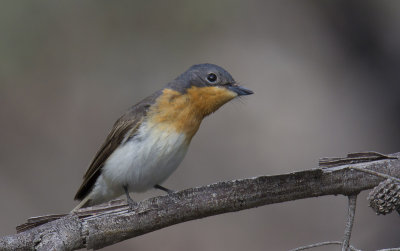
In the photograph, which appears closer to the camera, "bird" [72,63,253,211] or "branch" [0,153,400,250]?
"branch" [0,153,400,250]

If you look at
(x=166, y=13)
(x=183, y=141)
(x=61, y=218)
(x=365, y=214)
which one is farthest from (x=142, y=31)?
(x=61, y=218)

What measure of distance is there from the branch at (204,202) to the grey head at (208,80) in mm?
2199

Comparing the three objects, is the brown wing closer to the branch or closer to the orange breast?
the orange breast

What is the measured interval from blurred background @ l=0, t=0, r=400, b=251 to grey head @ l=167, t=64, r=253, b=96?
3303mm

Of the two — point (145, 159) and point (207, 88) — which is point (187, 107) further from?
point (145, 159)

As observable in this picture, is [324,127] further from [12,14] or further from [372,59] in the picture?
[12,14]

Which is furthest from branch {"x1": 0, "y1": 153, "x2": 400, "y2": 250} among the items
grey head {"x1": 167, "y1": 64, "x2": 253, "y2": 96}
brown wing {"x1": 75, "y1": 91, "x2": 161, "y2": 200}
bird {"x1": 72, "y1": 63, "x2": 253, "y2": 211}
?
grey head {"x1": 167, "y1": 64, "x2": 253, "y2": 96}

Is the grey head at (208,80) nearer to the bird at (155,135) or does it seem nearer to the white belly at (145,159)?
the bird at (155,135)

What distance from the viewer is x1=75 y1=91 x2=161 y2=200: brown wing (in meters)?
5.52

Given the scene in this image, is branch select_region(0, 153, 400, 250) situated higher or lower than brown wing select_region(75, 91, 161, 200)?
lower

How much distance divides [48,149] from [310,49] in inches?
168

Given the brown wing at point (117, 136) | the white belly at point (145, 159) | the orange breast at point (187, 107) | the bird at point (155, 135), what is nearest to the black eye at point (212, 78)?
the bird at point (155, 135)

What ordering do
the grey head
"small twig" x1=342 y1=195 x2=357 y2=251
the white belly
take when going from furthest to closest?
the grey head
the white belly
"small twig" x1=342 y1=195 x2=357 y2=251

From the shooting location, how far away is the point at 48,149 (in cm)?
1029
